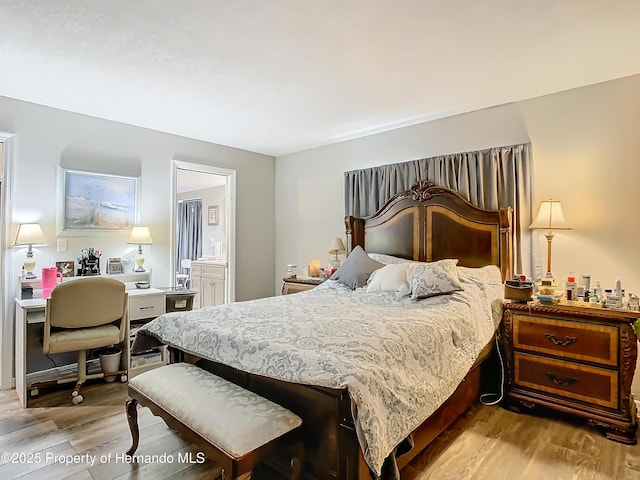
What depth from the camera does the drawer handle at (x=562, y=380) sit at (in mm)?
2549

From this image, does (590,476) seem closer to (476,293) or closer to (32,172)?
(476,293)

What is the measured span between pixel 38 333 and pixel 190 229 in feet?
15.2

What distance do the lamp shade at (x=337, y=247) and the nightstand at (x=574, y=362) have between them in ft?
6.71

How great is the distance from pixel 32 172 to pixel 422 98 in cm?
363

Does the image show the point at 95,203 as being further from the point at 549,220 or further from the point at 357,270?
the point at 549,220

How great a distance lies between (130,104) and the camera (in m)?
3.48

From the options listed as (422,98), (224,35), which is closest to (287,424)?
(224,35)

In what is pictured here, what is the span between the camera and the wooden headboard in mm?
3342

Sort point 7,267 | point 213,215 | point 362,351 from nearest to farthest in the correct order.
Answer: point 362,351, point 7,267, point 213,215

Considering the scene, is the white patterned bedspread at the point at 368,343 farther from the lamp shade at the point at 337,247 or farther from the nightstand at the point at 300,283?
the lamp shade at the point at 337,247

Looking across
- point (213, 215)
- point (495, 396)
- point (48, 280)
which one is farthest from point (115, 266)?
point (495, 396)

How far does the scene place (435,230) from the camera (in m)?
3.72

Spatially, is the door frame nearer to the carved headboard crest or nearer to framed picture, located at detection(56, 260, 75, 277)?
framed picture, located at detection(56, 260, 75, 277)

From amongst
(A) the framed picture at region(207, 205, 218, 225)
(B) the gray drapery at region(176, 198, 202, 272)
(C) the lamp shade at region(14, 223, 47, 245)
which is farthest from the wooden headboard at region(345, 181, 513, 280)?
(B) the gray drapery at region(176, 198, 202, 272)
